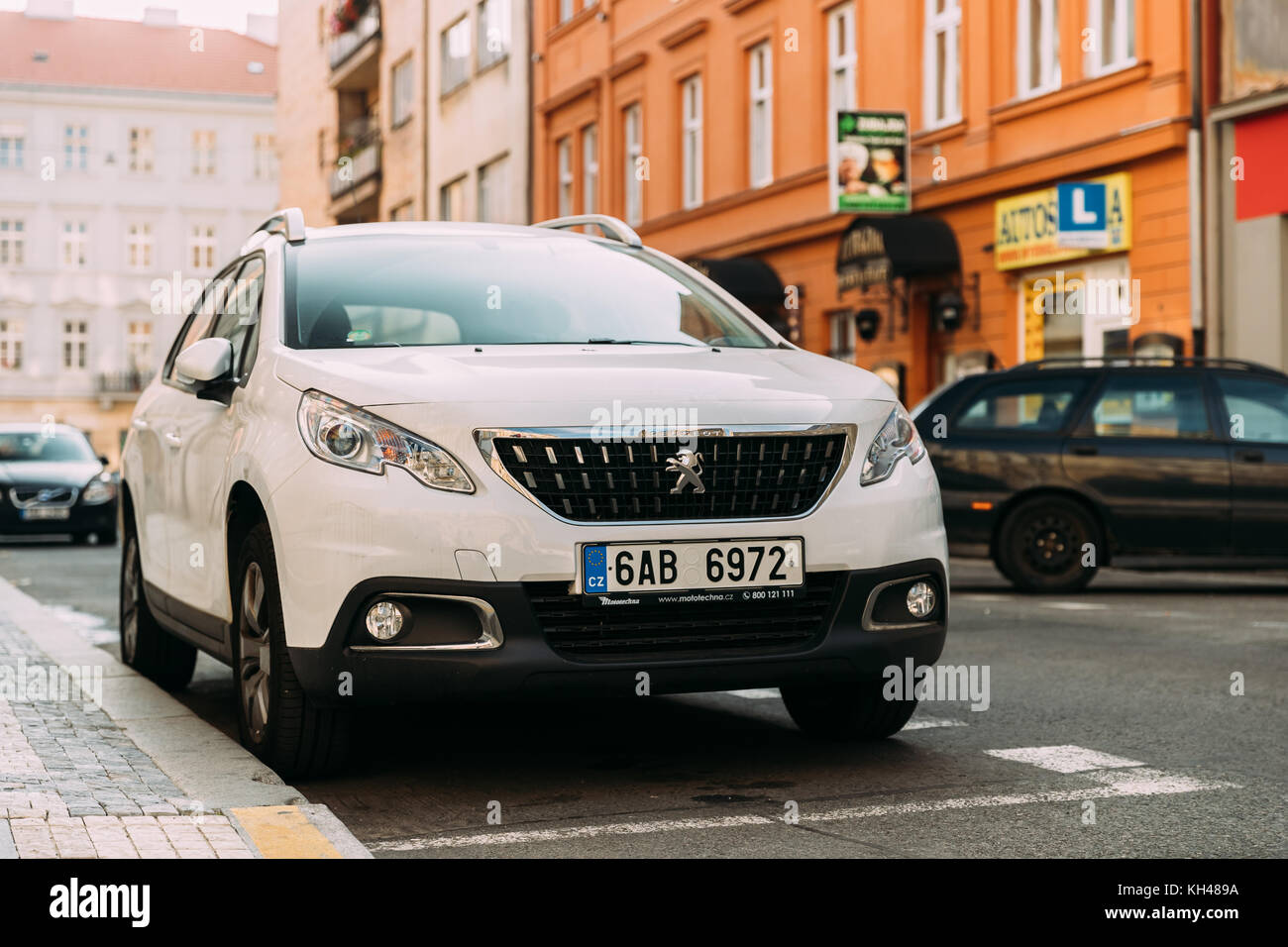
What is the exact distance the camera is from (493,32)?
38812 millimetres

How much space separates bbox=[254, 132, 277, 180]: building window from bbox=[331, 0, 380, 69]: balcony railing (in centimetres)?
2901

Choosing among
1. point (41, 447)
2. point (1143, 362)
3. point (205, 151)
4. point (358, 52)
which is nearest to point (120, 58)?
point (205, 151)

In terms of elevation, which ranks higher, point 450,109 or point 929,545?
Answer: point 450,109

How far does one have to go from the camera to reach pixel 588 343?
20.0 feet

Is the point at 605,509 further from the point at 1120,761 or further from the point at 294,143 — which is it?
the point at 294,143

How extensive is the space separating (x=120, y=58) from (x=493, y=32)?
144 feet

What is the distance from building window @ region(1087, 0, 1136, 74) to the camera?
19.5 meters

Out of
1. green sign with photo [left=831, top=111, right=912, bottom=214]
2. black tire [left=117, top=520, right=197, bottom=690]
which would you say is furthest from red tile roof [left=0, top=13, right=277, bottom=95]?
black tire [left=117, top=520, right=197, bottom=690]

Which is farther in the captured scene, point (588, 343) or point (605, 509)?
point (588, 343)

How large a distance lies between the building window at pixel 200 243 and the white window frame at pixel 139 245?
1.53 m

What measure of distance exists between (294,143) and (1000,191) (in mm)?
37192

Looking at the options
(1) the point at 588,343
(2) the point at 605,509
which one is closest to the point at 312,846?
(2) the point at 605,509

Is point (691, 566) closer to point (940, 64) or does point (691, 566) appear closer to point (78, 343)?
point (940, 64)

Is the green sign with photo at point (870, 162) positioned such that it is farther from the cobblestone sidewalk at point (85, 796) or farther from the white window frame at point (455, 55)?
the white window frame at point (455, 55)
